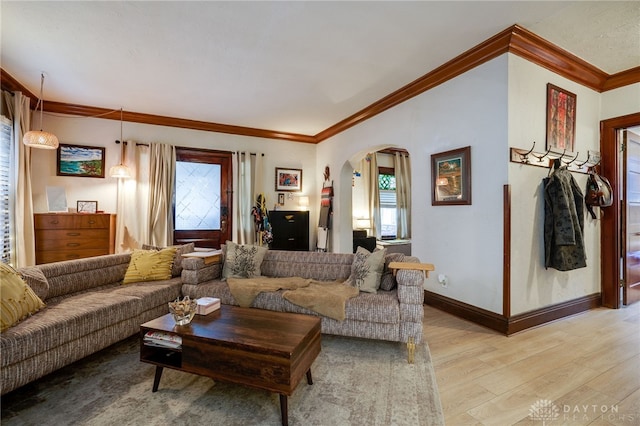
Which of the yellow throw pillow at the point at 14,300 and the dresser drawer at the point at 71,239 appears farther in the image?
the dresser drawer at the point at 71,239

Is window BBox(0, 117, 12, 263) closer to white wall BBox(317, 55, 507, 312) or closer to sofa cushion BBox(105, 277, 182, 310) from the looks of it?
sofa cushion BBox(105, 277, 182, 310)

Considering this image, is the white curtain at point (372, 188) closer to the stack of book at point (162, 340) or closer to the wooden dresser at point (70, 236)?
the wooden dresser at point (70, 236)

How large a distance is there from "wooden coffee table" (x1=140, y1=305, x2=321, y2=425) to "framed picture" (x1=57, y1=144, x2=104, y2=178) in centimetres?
392

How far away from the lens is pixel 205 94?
3.97 meters

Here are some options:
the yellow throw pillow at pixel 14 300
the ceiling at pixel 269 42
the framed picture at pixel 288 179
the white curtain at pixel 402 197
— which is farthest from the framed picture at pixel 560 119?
the yellow throw pillow at pixel 14 300

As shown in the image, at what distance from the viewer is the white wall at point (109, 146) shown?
4.28m

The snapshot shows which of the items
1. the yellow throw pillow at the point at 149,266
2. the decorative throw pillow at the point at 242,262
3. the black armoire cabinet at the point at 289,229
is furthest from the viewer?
the black armoire cabinet at the point at 289,229

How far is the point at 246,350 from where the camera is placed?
159cm

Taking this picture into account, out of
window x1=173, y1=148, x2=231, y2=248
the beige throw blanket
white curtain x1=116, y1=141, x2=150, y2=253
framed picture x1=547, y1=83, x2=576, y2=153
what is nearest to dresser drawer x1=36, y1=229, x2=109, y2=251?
white curtain x1=116, y1=141, x2=150, y2=253

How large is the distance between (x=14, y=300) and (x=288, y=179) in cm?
454

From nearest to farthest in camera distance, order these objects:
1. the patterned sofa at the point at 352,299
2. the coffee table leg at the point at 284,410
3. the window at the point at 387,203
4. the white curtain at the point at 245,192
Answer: the coffee table leg at the point at 284,410, the patterned sofa at the point at 352,299, the white curtain at the point at 245,192, the window at the point at 387,203

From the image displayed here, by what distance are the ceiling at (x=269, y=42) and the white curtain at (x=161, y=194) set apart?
3.67ft

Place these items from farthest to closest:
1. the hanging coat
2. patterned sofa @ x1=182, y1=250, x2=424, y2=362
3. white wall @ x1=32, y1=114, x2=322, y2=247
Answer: white wall @ x1=32, y1=114, x2=322, y2=247
the hanging coat
patterned sofa @ x1=182, y1=250, x2=424, y2=362

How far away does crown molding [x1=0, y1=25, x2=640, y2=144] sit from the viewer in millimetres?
2656
